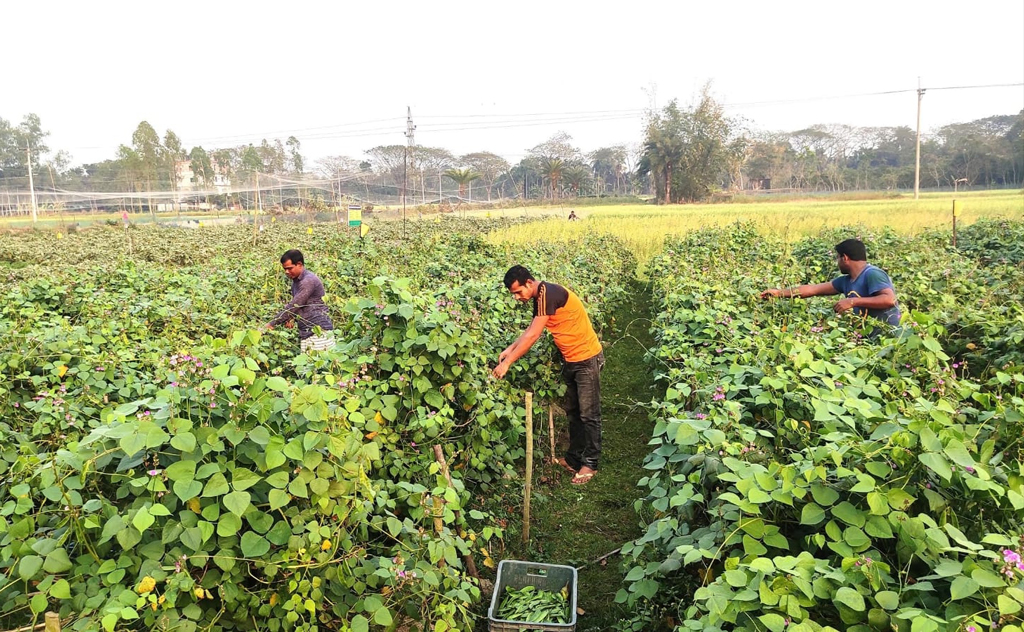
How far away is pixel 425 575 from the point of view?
7.43 ft

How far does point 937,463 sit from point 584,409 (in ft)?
9.60

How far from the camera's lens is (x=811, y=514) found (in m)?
1.81

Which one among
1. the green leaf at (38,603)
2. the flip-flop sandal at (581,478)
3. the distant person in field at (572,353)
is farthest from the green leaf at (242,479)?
the flip-flop sandal at (581,478)

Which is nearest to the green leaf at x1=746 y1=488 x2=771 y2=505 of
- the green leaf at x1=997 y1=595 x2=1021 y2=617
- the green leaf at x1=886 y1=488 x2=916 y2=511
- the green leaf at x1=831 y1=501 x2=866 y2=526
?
the green leaf at x1=831 y1=501 x2=866 y2=526

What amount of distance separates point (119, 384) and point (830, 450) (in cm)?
371

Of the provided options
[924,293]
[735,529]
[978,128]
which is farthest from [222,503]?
[978,128]

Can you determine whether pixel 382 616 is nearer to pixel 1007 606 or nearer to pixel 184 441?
pixel 184 441

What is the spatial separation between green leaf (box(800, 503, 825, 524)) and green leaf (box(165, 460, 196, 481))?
1.91m

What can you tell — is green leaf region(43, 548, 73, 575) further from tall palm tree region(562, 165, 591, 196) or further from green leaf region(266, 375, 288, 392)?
tall palm tree region(562, 165, 591, 196)

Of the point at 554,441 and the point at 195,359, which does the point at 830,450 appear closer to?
the point at 195,359

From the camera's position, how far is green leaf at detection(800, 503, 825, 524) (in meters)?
1.80

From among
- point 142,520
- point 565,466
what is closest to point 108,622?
point 142,520

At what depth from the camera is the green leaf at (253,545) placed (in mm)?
1986

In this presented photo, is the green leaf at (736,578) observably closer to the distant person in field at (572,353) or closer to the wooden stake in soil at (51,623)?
the wooden stake in soil at (51,623)
